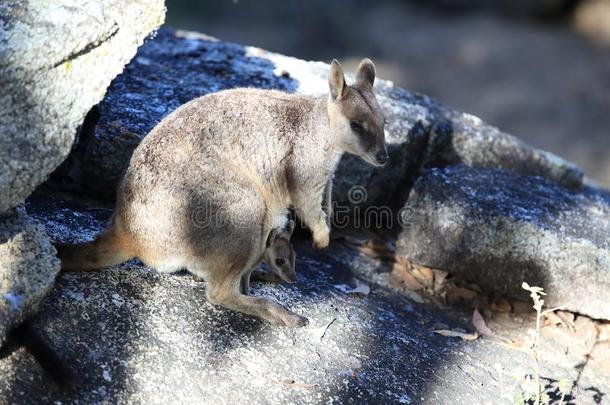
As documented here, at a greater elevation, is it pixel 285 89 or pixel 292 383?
pixel 285 89

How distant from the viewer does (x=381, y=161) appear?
5.11 m

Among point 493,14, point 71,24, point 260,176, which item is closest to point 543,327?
point 260,176

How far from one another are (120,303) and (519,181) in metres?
3.48

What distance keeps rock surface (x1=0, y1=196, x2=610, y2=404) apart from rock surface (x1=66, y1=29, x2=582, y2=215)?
0.51 metres

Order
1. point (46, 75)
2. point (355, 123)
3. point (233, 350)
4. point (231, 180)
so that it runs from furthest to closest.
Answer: point (355, 123), point (231, 180), point (233, 350), point (46, 75)

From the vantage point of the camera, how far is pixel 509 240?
19.2 ft

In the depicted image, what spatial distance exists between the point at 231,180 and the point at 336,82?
3.00ft

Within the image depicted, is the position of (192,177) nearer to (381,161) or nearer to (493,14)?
(381,161)

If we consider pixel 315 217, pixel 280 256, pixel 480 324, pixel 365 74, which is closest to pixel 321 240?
pixel 315 217

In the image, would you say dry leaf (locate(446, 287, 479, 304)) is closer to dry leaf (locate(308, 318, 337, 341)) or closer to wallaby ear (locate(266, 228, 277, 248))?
dry leaf (locate(308, 318, 337, 341))

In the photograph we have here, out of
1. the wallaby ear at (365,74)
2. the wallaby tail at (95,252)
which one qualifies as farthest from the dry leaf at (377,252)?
the wallaby tail at (95,252)

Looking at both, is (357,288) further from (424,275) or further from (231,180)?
(231,180)

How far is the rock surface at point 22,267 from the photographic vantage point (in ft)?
12.9

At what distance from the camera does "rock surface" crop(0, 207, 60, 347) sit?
393cm
